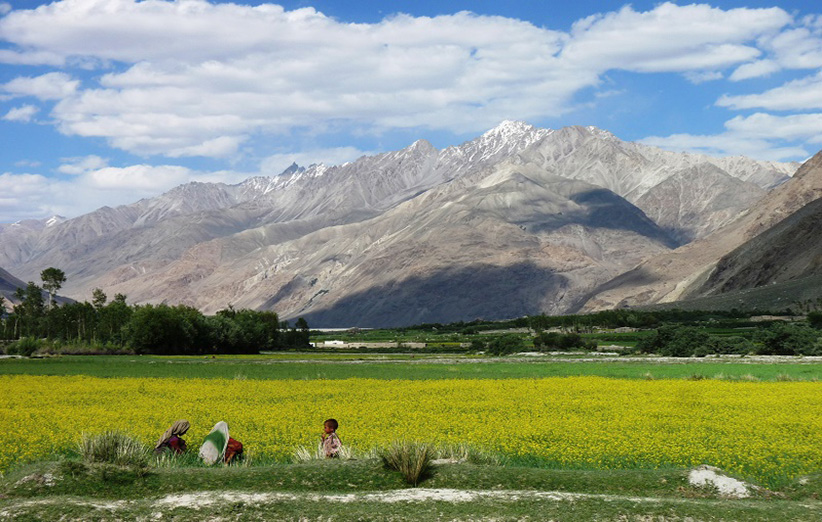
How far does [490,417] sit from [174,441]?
11173mm

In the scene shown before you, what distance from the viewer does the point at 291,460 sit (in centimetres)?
1955

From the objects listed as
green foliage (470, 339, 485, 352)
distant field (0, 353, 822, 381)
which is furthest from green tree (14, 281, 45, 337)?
distant field (0, 353, 822, 381)

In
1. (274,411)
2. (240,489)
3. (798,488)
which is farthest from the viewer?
(274,411)

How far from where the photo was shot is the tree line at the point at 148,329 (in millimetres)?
93125

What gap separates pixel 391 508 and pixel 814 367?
1907 inches

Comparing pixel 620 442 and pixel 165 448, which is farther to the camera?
pixel 620 442

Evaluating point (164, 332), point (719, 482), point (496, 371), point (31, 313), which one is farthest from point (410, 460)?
point (31, 313)

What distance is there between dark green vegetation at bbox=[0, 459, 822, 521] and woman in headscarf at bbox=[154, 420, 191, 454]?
3.99 m

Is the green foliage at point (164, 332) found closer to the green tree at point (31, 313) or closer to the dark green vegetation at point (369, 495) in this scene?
the green tree at point (31, 313)

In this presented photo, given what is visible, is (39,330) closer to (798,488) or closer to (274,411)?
(274,411)

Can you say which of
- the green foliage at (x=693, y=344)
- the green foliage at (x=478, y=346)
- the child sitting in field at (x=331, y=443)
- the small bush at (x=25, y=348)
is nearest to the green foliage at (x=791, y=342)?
the green foliage at (x=693, y=344)

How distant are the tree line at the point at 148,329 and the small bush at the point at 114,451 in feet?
239

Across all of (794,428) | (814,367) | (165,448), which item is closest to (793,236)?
(814,367)

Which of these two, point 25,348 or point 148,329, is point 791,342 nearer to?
point 148,329
